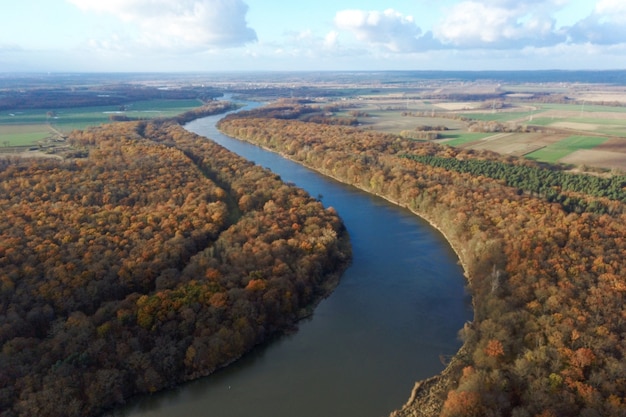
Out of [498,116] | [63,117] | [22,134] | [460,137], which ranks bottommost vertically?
[460,137]

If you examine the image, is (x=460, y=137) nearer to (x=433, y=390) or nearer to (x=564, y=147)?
(x=564, y=147)

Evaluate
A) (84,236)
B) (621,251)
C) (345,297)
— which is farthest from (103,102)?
(621,251)

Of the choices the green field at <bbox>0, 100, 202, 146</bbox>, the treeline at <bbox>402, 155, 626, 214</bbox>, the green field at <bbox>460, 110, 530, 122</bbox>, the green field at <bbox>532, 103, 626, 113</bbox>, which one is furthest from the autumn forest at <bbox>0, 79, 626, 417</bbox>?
the green field at <bbox>532, 103, 626, 113</bbox>

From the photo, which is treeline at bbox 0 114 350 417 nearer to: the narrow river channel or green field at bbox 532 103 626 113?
the narrow river channel

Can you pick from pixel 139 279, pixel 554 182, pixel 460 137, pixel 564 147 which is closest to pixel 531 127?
pixel 460 137

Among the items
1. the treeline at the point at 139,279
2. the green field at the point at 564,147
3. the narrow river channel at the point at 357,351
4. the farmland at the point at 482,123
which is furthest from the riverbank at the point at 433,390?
the green field at the point at 564,147

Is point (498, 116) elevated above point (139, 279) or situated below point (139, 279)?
above

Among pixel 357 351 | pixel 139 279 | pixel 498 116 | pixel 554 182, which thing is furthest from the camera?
pixel 498 116
